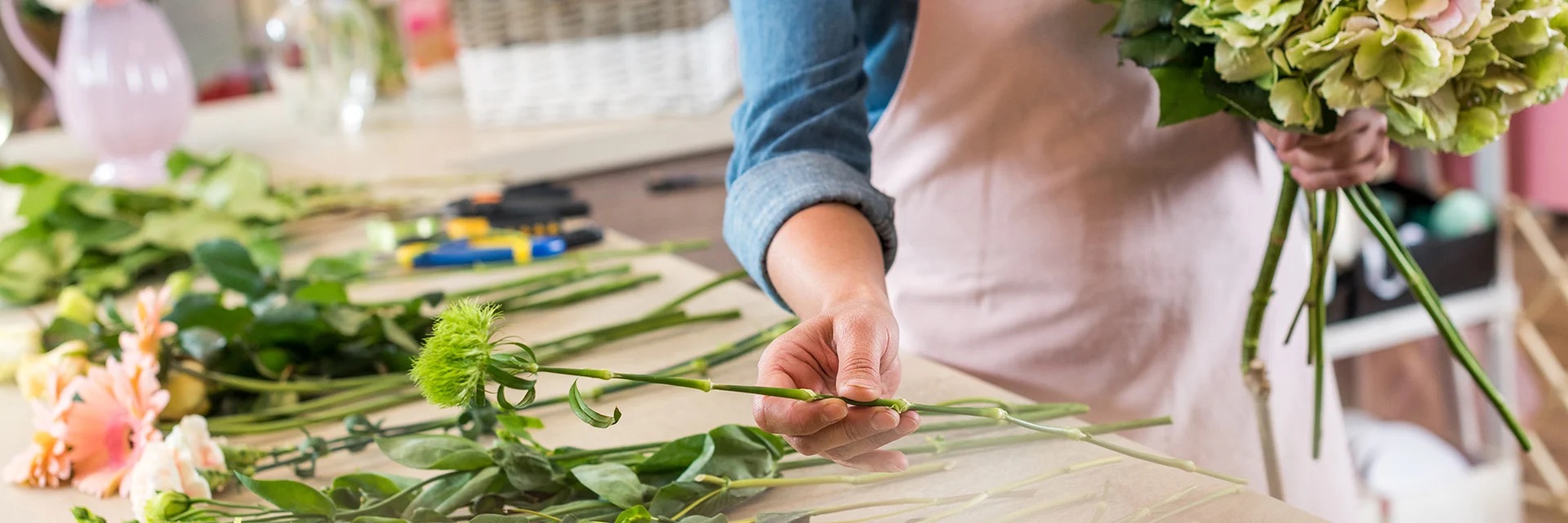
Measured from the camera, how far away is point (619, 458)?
0.58 meters

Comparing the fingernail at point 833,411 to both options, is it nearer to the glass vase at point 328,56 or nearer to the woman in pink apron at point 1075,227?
the woman in pink apron at point 1075,227

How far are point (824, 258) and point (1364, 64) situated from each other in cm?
27

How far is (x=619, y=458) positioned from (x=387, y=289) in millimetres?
504

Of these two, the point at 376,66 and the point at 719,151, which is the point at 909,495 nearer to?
the point at 719,151

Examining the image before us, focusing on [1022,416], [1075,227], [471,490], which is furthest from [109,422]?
[1075,227]

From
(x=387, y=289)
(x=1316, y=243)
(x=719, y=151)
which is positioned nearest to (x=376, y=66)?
(x=719, y=151)

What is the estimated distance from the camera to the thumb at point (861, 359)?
45cm

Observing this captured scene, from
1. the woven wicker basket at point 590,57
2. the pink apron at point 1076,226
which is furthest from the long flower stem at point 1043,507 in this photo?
the woven wicker basket at point 590,57

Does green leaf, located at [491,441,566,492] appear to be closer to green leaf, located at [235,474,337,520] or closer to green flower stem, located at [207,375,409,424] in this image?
green leaf, located at [235,474,337,520]

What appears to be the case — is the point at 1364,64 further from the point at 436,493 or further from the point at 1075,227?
the point at 436,493

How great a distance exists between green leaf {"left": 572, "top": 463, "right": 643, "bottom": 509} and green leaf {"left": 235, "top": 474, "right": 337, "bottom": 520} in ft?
0.34

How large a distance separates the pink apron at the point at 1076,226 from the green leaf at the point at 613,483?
368 mm

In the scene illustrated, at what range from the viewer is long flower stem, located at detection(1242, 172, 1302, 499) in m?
0.73

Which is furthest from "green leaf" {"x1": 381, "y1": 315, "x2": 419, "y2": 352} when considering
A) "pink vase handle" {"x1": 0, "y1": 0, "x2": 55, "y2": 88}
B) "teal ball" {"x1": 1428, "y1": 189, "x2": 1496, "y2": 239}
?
"teal ball" {"x1": 1428, "y1": 189, "x2": 1496, "y2": 239}
